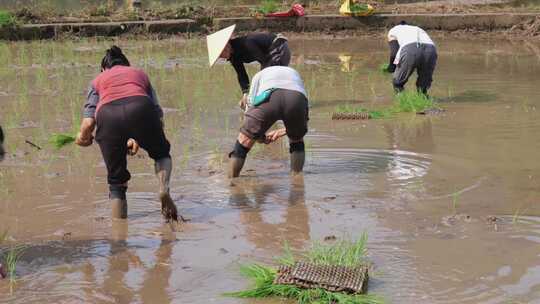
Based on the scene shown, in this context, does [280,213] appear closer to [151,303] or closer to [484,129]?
[151,303]

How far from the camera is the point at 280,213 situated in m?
5.62

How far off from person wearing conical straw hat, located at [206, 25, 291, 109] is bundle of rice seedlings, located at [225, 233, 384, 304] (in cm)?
268

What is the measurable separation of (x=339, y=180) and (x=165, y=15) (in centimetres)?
1015

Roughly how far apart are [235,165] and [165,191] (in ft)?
4.12

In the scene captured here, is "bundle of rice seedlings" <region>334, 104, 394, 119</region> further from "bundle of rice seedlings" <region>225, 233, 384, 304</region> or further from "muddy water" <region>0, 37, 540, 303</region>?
"bundle of rice seedlings" <region>225, 233, 384, 304</region>

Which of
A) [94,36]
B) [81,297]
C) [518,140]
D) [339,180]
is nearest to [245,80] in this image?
[339,180]

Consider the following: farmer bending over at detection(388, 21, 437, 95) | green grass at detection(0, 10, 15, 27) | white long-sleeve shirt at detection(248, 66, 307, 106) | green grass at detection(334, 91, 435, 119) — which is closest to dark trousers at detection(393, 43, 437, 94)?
farmer bending over at detection(388, 21, 437, 95)

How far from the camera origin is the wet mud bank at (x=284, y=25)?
14820 mm

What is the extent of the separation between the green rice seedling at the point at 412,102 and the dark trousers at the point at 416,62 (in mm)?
221

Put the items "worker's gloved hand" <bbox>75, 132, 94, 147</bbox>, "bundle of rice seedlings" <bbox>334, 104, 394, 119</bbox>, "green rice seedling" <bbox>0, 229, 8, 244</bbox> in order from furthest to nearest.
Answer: "bundle of rice seedlings" <bbox>334, 104, 394, 119</bbox>
"worker's gloved hand" <bbox>75, 132, 94, 147</bbox>
"green rice seedling" <bbox>0, 229, 8, 244</bbox>

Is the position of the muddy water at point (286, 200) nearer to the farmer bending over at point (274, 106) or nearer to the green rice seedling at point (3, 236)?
the green rice seedling at point (3, 236)

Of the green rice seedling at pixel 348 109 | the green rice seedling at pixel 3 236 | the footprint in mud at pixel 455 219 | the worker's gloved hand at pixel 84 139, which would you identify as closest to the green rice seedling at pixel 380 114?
the green rice seedling at pixel 348 109

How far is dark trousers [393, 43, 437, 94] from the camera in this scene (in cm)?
880

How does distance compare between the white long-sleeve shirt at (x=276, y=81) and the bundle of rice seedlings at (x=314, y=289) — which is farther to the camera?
the white long-sleeve shirt at (x=276, y=81)
